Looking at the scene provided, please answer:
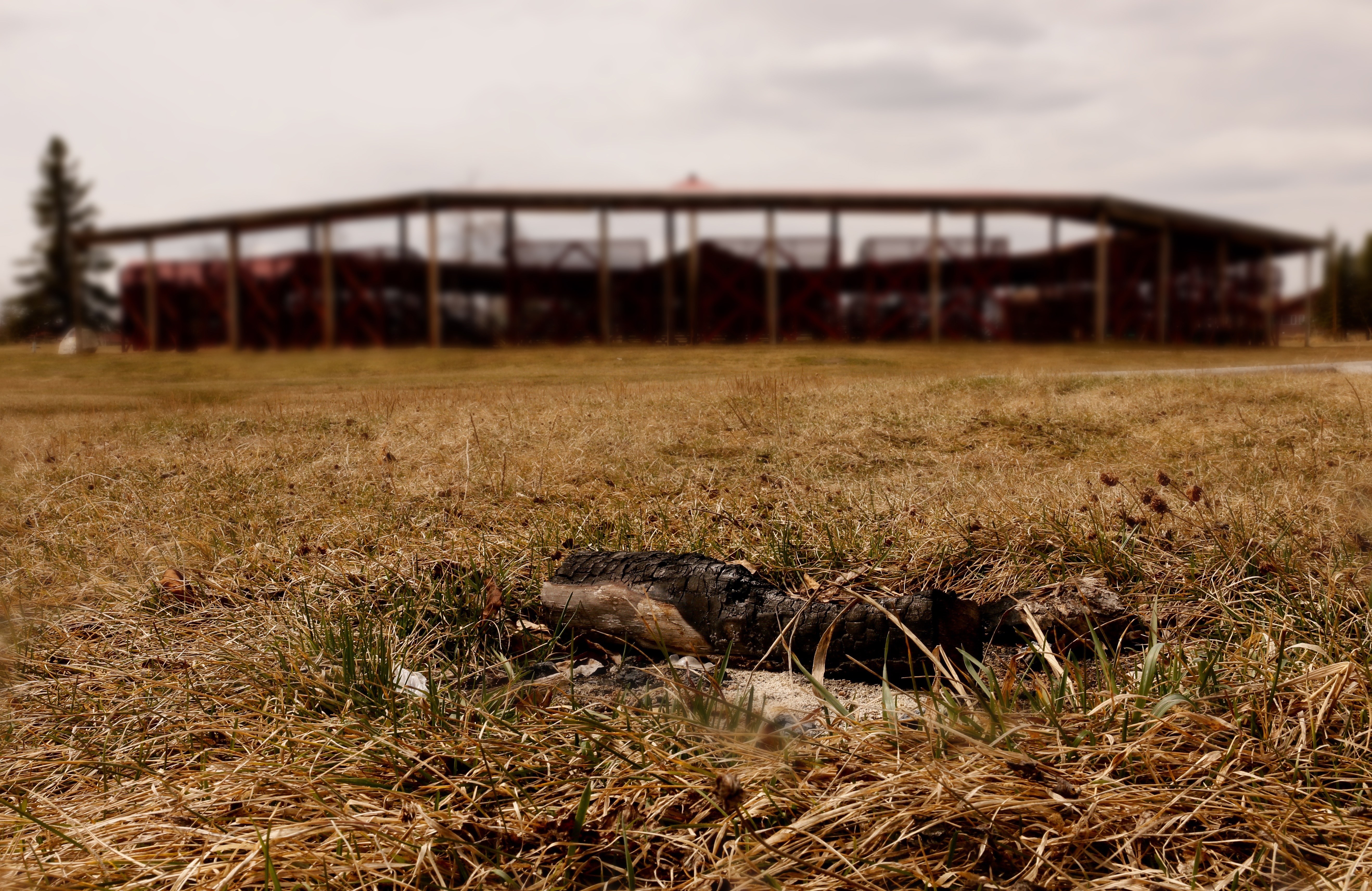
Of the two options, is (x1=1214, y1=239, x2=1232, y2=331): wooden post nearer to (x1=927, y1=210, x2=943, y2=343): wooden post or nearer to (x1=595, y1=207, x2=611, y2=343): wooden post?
(x1=927, y1=210, x2=943, y2=343): wooden post

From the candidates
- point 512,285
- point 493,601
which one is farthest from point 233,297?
point 493,601

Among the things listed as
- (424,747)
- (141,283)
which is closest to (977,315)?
(424,747)

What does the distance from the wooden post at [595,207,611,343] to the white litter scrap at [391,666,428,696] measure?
1.89 meters

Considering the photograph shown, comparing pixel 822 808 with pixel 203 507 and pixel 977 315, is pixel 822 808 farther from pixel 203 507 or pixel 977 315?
pixel 203 507

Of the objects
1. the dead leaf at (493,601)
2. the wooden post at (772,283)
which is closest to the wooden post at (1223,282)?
the wooden post at (772,283)

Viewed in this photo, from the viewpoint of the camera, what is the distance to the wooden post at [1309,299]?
4562 millimetres

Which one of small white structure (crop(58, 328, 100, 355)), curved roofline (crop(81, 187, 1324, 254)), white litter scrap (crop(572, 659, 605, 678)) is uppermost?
curved roofline (crop(81, 187, 1324, 254))

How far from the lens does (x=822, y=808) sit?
2.16 m

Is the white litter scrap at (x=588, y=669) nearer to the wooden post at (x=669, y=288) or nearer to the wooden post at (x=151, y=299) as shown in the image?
the wooden post at (x=669, y=288)

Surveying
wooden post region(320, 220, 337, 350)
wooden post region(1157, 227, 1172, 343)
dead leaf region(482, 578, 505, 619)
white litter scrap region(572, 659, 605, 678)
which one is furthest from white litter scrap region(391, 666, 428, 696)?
wooden post region(1157, 227, 1172, 343)

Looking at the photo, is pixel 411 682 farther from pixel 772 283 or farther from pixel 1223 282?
pixel 1223 282

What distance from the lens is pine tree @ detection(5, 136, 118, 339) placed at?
3.36 m

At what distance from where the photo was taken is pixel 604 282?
4.23 metres

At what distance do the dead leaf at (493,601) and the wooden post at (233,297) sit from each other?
5.96ft
